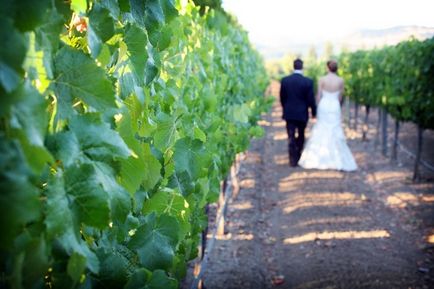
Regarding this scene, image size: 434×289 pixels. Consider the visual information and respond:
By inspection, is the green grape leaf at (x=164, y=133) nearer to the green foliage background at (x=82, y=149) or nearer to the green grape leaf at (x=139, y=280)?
the green foliage background at (x=82, y=149)

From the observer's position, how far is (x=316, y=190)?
8.95 metres

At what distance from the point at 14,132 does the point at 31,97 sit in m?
0.07

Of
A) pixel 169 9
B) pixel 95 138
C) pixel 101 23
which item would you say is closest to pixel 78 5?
pixel 101 23

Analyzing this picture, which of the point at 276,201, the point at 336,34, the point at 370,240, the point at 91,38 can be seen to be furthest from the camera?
the point at 336,34

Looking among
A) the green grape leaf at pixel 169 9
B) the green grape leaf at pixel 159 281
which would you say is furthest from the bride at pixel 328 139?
the green grape leaf at pixel 159 281

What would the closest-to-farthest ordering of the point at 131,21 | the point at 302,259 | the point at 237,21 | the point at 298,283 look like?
the point at 131,21, the point at 298,283, the point at 302,259, the point at 237,21

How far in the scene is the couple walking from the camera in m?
10.3

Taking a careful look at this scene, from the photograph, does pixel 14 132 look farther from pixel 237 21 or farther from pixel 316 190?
pixel 237 21

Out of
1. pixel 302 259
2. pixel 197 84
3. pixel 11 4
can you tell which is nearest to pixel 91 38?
pixel 11 4

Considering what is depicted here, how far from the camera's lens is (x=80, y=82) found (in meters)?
1.27

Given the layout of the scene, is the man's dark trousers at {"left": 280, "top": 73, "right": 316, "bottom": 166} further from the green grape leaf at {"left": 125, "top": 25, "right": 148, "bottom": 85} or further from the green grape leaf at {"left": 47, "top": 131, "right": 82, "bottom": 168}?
the green grape leaf at {"left": 47, "top": 131, "right": 82, "bottom": 168}

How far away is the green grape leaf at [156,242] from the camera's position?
1.95 meters

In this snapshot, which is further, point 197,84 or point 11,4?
point 197,84

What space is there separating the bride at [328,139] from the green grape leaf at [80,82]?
9629mm
